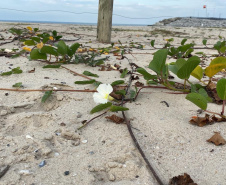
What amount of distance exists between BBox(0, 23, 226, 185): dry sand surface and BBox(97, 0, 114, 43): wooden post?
2971 mm

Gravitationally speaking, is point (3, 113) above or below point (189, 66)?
below

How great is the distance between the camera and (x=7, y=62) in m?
2.50

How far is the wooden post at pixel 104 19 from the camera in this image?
13.5ft

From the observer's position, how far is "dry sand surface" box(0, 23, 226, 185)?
822 mm

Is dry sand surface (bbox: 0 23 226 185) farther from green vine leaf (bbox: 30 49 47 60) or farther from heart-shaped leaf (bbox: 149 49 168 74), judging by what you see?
green vine leaf (bbox: 30 49 47 60)

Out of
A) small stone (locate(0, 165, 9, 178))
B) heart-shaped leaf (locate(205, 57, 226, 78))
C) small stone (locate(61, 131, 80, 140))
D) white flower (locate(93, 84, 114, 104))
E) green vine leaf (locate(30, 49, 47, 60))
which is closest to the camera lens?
small stone (locate(0, 165, 9, 178))

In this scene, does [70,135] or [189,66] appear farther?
[189,66]

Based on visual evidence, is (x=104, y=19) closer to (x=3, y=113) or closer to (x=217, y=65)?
(x=217, y=65)

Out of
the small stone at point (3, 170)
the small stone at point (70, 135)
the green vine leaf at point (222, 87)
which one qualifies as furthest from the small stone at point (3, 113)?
the green vine leaf at point (222, 87)

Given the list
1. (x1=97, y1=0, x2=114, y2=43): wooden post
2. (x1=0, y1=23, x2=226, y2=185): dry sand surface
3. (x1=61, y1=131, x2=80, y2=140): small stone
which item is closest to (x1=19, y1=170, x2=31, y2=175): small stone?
(x1=0, y1=23, x2=226, y2=185): dry sand surface

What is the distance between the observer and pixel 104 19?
13.8ft

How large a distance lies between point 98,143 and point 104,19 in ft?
11.6

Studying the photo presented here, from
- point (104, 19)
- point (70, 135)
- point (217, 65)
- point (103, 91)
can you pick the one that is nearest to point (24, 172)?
point (70, 135)

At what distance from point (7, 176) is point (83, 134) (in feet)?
1.21
